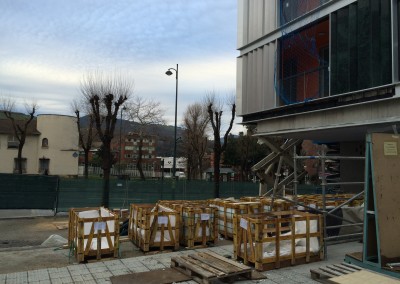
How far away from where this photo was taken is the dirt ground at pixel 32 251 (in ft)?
27.5

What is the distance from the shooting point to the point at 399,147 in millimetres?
6648

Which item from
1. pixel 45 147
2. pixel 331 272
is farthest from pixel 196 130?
pixel 331 272

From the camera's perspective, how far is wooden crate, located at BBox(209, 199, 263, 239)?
10539 mm

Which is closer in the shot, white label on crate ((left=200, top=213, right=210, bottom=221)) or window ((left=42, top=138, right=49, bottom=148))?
white label on crate ((left=200, top=213, right=210, bottom=221))

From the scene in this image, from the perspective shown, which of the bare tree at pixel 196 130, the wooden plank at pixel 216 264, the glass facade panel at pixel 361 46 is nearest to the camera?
the wooden plank at pixel 216 264

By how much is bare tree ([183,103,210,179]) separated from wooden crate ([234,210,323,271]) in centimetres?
3853

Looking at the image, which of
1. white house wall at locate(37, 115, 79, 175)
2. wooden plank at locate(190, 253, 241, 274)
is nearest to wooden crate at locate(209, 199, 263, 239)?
wooden plank at locate(190, 253, 241, 274)

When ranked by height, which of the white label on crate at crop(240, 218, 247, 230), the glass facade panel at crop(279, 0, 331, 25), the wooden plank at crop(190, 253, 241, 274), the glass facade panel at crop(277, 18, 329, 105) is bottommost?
the wooden plank at crop(190, 253, 241, 274)

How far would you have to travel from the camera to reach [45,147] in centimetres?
4666

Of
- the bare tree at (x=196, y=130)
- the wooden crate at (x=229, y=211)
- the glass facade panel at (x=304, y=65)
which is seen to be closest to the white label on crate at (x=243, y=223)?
the wooden crate at (x=229, y=211)

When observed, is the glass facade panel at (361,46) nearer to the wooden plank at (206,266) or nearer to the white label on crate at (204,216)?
the white label on crate at (204,216)

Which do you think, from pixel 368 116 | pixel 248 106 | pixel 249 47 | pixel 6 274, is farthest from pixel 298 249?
pixel 249 47

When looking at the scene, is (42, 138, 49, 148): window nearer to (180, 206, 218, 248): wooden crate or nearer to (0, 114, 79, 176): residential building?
(0, 114, 79, 176): residential building

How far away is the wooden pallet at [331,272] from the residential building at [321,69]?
3610mm
